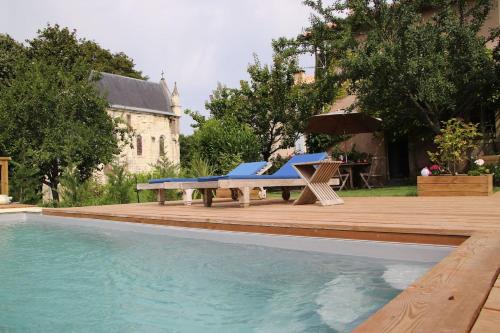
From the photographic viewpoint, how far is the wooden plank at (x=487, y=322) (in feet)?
Result: 4.23

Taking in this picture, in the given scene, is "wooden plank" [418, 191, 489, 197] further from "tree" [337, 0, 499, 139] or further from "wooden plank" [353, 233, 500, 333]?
"wooden plank" [353, 233, 500, 333]

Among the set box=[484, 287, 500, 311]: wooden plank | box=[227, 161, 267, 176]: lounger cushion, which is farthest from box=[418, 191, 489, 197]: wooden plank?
box=[484, 287, 500, 311]: wooden plank

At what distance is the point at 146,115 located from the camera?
→ 37.2 metres

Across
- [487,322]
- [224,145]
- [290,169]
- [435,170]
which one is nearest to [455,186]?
[435,170]

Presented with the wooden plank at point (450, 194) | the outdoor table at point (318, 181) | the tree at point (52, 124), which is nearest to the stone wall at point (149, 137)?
the tree at point (52, 124)

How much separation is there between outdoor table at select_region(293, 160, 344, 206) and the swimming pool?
2.07 m

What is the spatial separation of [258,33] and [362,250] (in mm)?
14897

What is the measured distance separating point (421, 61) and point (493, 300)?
34.3 feet

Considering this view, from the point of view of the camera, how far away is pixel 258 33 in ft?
56.6

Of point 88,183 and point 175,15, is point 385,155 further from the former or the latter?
point 88,183

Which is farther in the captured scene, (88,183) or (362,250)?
(88,183)

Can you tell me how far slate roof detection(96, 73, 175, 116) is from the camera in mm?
33250

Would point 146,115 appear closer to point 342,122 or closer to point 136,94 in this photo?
point 136,94

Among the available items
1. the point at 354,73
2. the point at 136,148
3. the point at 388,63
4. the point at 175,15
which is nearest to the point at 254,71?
the point at 175,15
